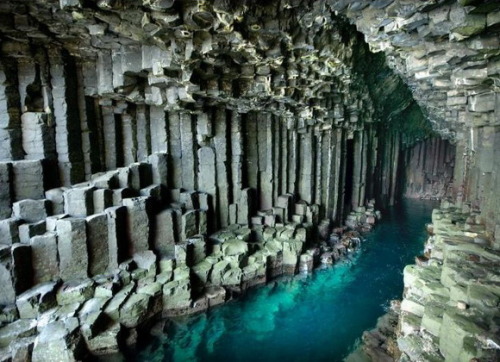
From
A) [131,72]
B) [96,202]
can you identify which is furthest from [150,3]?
[96,202]

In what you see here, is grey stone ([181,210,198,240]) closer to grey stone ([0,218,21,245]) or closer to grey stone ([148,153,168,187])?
grey stone ([148,153,168,187])

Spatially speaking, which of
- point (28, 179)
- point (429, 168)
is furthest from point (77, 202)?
point (429, 168)

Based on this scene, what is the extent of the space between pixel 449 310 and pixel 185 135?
35.8ft

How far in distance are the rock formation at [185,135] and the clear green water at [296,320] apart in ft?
2.59

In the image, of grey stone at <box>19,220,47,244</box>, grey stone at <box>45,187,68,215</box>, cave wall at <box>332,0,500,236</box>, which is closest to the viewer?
cave wall at <box>332,0,500,236</box>

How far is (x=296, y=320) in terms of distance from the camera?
9375 millimetres

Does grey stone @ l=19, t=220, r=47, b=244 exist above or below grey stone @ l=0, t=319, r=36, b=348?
above

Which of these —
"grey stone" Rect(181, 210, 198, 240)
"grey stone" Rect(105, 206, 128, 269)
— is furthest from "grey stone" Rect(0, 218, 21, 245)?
"grey stone" Rect(181, 210, 198, 240)

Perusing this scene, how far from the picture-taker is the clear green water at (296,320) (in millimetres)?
8039

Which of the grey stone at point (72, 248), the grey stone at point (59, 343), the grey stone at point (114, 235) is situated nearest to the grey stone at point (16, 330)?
the grey stone at point (59, 343)

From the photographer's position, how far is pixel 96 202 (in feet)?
32.5

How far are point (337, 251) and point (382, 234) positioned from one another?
14.7ft

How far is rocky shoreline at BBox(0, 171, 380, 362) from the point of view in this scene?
24.5ft

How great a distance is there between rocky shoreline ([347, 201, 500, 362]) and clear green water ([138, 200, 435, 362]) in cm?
107
